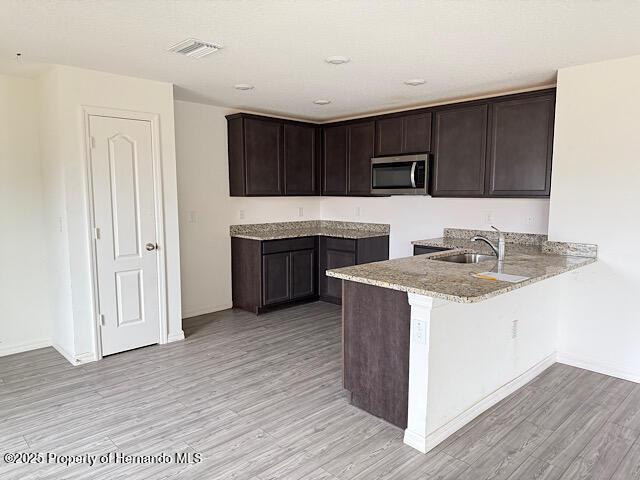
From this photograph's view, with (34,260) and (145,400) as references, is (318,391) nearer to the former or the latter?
(145,400)

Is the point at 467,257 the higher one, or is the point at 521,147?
the point at 521,147

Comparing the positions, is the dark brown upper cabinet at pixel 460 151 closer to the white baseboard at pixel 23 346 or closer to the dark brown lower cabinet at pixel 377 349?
the dark brown lower cabinet at pixel 377 349

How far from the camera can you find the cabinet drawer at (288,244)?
5.00 metres

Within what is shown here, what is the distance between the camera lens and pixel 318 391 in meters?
3.17

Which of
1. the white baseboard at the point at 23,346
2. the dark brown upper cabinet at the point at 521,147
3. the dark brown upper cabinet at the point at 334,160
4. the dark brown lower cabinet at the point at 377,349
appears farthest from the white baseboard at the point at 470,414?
the white baseboard at the point at 23,346

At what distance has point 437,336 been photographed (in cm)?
241

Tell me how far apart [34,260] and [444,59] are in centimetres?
403

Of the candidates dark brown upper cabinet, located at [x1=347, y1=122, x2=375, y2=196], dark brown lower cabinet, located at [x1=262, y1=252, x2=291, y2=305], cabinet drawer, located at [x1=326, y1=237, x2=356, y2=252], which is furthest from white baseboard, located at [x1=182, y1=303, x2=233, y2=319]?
dark brown upper cabinet, located at [x1=347, y1=122, x2=375, y2=196]

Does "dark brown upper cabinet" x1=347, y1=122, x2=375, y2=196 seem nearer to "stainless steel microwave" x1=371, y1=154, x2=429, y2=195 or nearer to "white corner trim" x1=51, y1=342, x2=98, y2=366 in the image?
"stainless steel microwave" x1=371, y1=154, x2=429, y2=195

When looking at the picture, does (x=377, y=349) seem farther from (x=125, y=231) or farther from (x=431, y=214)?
(x=431, y=214)

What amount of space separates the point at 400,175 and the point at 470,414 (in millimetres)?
2801

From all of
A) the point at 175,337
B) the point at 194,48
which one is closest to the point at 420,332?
the point at 194,48

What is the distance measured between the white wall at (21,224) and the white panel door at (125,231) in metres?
0.81

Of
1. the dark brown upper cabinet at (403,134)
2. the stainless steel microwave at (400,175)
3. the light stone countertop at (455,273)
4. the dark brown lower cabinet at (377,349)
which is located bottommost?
the dark brown lower cabinet at (377,349)
